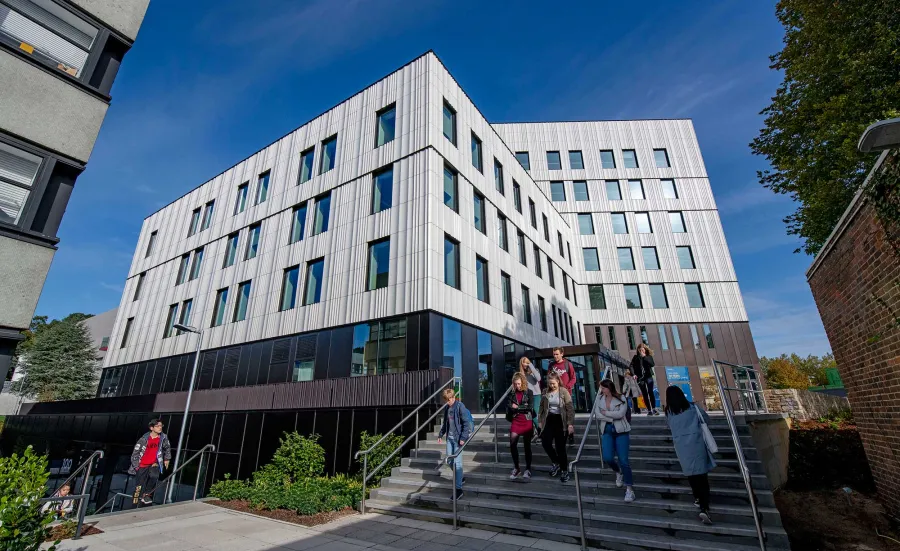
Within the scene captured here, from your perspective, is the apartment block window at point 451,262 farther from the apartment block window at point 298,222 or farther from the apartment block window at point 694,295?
the apartment block window at point 694,295

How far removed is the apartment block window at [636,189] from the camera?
35.0 metres

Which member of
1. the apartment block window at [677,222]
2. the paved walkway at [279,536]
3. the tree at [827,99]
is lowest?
the paved walkway at [279,536]

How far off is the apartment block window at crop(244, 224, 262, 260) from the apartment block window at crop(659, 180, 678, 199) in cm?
3223

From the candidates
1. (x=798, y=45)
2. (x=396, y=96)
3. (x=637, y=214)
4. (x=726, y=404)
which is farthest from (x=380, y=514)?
(x=637, y=214)

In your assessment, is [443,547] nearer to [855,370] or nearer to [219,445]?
[855,370]

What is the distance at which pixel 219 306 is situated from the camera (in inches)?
853

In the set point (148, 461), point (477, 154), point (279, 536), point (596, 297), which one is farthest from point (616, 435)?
point (596, 297)

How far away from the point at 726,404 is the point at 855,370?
11.1ft

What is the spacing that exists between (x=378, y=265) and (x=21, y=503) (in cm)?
1200

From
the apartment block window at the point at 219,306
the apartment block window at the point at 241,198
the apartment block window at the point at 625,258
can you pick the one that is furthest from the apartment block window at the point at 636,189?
the apartment block window at the point at 219,306

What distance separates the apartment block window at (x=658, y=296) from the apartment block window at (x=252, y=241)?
28950mm

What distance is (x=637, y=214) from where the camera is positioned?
1359 inches

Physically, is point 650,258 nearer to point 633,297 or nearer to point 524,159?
point 633,297

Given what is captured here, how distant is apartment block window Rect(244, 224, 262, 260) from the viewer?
20.9 meters
